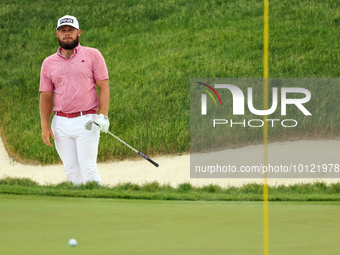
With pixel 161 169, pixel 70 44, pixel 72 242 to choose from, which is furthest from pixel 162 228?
pixel 161 169

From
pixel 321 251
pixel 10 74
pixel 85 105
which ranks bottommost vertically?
pixel 321 251

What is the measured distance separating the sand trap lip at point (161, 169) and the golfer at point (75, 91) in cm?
463

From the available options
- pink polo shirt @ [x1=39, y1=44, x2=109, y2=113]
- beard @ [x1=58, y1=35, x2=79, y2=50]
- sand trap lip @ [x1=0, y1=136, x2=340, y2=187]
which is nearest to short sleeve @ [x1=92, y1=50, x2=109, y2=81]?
pink polo shirt @ [x1=39, y1=44, x2=109, y2=113]

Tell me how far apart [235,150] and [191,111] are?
225cm

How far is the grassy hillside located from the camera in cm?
1603

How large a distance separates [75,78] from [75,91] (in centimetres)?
15

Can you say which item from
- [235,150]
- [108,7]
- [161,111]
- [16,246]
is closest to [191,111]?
[161,111]

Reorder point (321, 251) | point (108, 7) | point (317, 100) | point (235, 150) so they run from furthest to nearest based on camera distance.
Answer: point (108, 7) < point (317, 100) < point (235, 150) < point (321, 251)

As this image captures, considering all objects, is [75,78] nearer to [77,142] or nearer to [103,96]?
[103,96]

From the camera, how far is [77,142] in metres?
8.59

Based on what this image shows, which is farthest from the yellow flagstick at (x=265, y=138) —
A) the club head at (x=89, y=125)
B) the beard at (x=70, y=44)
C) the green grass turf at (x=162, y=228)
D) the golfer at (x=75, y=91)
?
the beard at (x=70, y=44)

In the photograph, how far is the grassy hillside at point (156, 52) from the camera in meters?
16.0

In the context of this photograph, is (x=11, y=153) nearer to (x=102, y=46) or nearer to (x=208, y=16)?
(x=102, y=46)

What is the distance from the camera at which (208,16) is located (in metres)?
22.8
